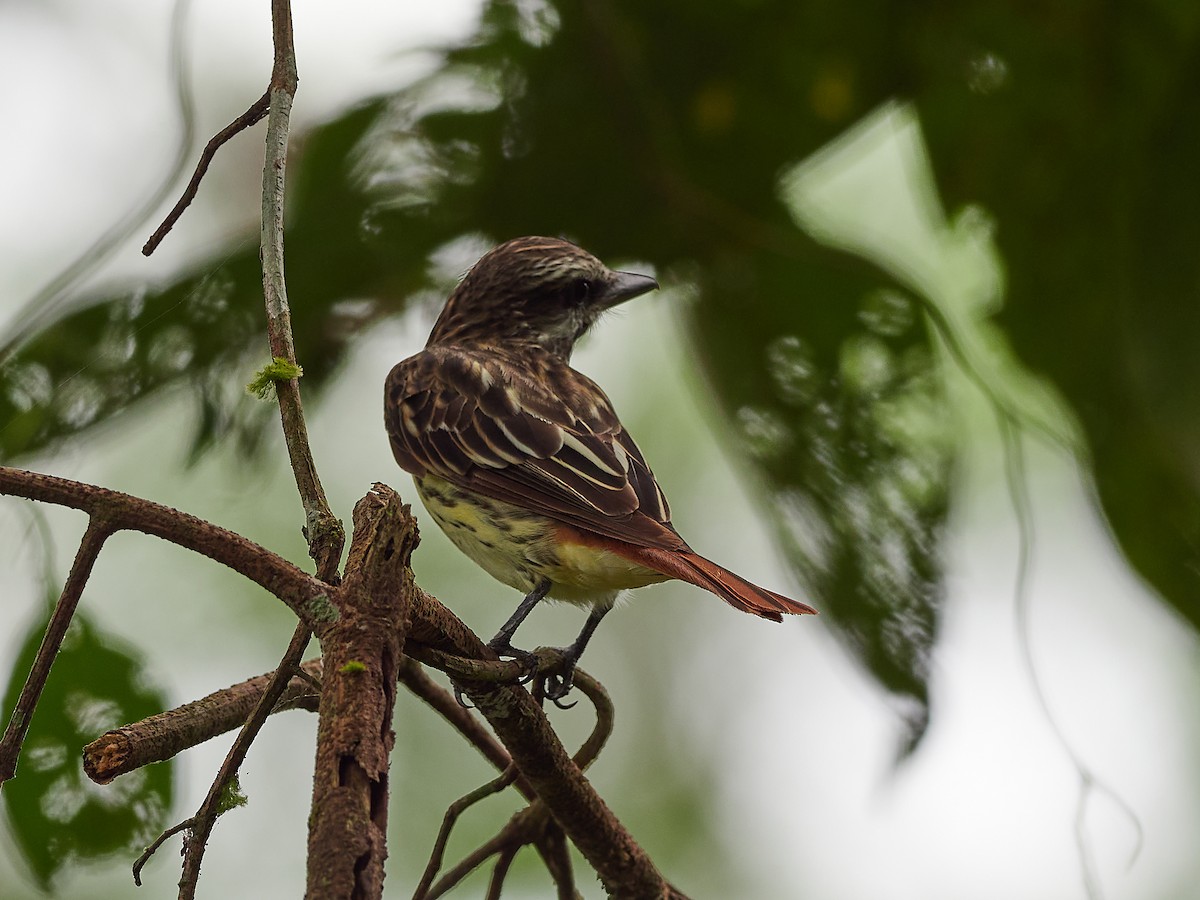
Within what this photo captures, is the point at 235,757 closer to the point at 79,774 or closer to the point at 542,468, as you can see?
the point at 79,774

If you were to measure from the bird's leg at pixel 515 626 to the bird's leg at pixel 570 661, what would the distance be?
0.31 feet

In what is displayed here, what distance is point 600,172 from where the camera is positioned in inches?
130

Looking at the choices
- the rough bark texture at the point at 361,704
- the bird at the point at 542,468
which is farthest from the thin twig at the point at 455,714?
the rough bark texture at the point at 361,704

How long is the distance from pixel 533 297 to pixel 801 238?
3.07 ft

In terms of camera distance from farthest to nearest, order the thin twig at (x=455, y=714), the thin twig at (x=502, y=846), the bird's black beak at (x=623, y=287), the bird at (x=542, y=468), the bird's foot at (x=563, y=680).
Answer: the bird's black beak at (x=623, y=287) < the bird at (x=542, y=468) < the bird's foot at (x=563, y=680) < the thin twig at (x=502, y=846) < the thin twig at (x=455, y=714)

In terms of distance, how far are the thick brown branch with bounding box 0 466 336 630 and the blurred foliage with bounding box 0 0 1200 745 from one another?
1599mm

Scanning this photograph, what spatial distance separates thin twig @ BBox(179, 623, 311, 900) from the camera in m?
1.39

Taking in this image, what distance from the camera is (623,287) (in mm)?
3676

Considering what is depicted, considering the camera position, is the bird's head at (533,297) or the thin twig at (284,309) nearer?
the thin twig at (284,309)

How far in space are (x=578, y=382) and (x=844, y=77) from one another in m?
1.01

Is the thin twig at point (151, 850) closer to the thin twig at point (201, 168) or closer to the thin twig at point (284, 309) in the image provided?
the thin twig at point (284, 309)

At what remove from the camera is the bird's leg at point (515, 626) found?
255 cm

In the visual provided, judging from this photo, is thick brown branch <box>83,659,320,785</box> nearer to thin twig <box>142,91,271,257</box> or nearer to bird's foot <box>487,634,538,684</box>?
bird's foot <box>487,634,538,684</box>

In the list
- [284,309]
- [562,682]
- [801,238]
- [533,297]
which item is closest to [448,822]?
[562,682]
